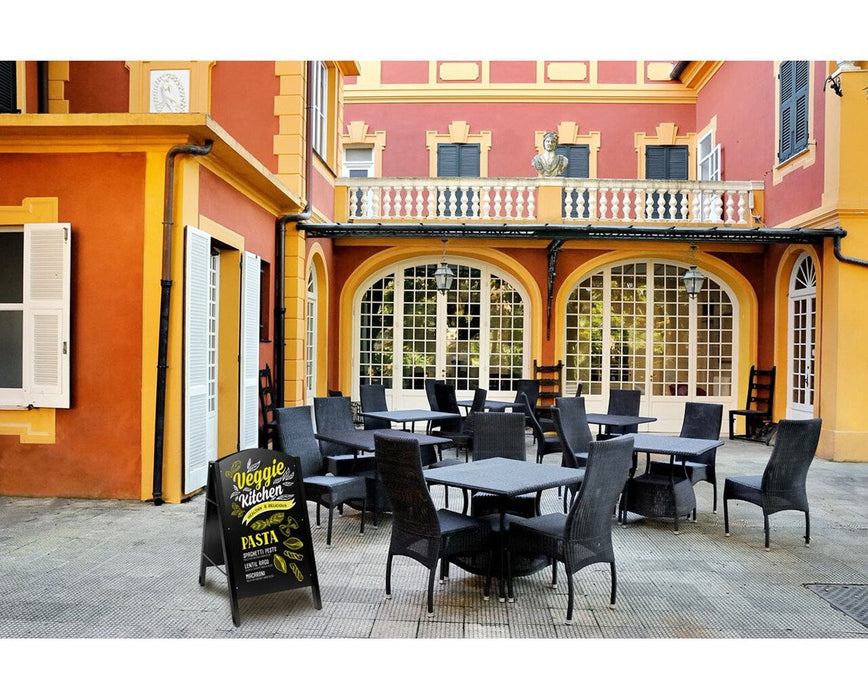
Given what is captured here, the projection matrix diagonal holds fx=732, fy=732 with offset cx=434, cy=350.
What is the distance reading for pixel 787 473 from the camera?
5371mm

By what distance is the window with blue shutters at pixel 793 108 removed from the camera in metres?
10.3

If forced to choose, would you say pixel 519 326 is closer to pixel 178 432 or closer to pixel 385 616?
pixel 178 432

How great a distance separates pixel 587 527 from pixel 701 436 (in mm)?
3372

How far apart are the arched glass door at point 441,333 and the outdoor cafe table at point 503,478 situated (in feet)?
26.1

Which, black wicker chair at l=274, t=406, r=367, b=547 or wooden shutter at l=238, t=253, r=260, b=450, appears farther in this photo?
wooden shutter at l=238, t=253, r=260, b=450

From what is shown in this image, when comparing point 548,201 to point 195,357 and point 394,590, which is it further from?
point 394,590

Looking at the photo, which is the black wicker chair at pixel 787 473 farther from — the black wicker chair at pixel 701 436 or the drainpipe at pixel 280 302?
the drainpipe at pixel 280 302

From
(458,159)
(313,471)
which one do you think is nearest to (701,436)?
(313,471)

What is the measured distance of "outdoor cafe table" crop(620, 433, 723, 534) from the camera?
5.73m

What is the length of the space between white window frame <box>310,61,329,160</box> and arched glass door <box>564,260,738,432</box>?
497 cm

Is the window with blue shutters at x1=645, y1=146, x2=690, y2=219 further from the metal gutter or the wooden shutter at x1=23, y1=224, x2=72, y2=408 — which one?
the wooden shutter at x1=23, y1=224, x2=72, y2=408

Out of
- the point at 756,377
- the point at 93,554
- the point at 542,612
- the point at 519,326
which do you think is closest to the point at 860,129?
the point at 756,377

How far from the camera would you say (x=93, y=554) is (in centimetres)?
475

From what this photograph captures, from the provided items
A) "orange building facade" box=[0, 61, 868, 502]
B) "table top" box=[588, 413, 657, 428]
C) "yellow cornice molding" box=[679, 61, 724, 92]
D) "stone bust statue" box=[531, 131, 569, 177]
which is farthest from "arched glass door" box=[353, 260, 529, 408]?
"yellow cornice molding" box=[679, 61, 724, 92]
